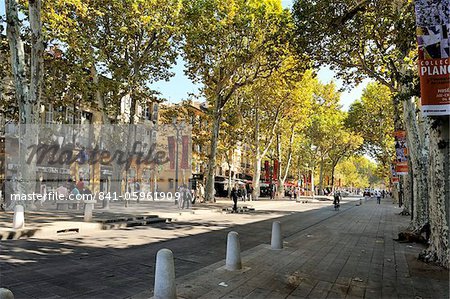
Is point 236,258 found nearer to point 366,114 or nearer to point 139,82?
point 139,82

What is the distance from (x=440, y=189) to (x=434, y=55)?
2925mm

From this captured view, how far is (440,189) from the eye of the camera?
761 cm

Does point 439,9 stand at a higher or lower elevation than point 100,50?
lower

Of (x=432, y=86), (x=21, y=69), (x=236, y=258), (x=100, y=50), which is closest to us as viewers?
(x=432, y=86)

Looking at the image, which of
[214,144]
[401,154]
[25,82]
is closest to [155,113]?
[214,144]

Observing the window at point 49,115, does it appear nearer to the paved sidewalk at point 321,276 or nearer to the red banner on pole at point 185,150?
the red banner on pole at point 185,150

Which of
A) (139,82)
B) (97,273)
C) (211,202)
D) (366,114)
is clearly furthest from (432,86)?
(366,114)

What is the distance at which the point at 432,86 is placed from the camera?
6410 mm

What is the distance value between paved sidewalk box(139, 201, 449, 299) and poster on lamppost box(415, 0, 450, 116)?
3142 millimetres

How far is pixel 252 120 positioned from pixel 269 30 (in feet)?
54.0

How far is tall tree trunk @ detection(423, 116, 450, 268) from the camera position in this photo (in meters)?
7.46

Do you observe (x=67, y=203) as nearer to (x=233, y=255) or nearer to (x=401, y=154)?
(x=233, y=255)

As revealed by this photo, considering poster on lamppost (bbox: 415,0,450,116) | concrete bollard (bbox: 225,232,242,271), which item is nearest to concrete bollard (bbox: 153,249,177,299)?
concrete bollard (bbox: 225,232,242,271)

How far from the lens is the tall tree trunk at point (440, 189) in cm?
746
